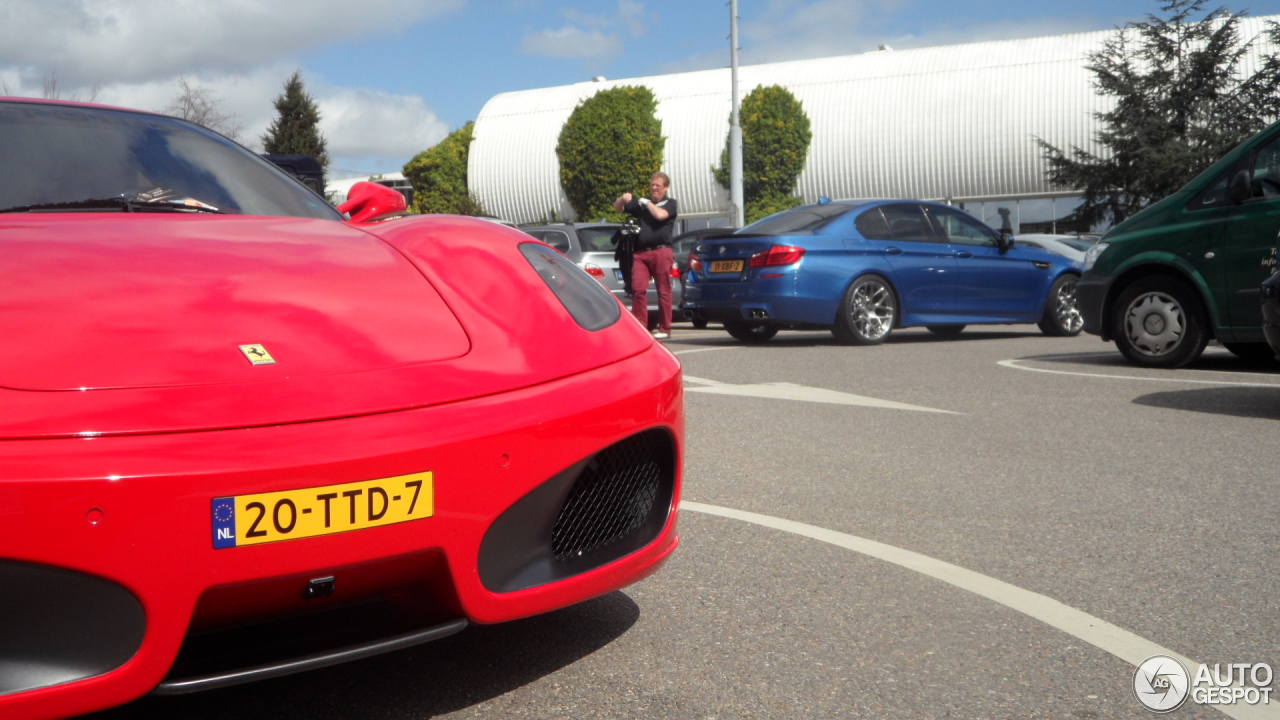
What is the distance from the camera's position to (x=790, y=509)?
3865 millimetres

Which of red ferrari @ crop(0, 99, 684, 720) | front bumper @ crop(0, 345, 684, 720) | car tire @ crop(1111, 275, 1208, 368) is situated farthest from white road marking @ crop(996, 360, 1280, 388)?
front bumper @ crop(0, 345, 684, 720)

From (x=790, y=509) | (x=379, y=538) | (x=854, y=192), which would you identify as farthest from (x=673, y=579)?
(x=854, y=192)

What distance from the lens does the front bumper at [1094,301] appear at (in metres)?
8.13

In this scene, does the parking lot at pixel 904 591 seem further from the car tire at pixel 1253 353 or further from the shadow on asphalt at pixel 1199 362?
the car tire at pixel 1253 353

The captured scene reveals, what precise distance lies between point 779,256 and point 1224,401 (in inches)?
183

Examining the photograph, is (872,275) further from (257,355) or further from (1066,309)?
(257,355)

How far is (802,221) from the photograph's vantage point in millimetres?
10797

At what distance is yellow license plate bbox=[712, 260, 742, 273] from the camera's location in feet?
34.8

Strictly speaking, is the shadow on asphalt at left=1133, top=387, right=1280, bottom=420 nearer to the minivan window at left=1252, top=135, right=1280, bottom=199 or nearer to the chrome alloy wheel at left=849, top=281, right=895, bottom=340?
the minivan window at left=1252, top=135, right=1280, bottom=199

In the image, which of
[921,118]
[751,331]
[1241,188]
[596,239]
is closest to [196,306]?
[1241,188]

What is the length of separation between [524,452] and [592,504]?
0.89 feet

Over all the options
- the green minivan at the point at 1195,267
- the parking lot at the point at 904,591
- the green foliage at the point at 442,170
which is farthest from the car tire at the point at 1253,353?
the green foliage at the point at 442,170

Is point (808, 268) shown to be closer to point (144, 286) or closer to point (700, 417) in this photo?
point (700, 417)

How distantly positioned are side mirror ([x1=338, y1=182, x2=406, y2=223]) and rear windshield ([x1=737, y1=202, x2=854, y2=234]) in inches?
290
